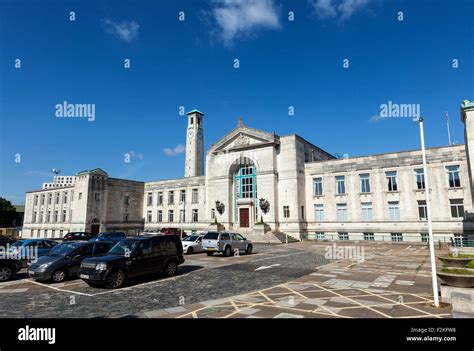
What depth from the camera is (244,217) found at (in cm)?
4091

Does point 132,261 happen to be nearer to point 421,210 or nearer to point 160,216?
point 421,210

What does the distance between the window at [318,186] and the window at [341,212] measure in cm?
296

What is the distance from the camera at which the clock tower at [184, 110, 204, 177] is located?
214 feet

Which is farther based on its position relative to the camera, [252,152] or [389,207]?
[252,152]

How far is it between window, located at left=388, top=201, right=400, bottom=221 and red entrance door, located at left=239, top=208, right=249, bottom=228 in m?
18.2

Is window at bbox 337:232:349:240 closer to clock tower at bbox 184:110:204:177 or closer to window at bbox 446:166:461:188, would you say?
window at bbox 446:166:461:188

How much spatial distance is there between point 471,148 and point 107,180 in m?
50.2

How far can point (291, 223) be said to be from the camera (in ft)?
121

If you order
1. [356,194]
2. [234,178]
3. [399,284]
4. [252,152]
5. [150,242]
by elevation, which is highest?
[252,152]

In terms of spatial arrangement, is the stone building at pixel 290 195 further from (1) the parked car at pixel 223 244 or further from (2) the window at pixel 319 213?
(1) the parked car at pixel 223 244

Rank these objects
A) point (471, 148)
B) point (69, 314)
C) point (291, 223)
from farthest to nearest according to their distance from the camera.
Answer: point (291, 223), point (471, 148), point (69, 314)

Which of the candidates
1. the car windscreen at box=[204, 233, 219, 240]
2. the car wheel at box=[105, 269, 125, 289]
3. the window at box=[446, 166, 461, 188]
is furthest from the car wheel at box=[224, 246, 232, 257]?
the window at box=[446, 166, 461, 188]
